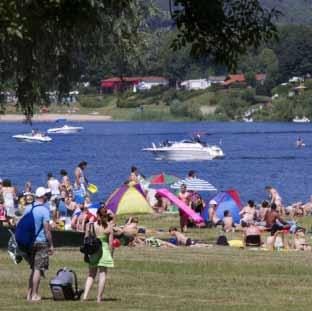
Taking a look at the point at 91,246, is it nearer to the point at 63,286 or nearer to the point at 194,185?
the point at 63,286

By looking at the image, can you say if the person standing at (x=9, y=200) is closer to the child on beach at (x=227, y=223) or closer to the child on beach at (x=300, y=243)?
the child on beach at (x=227, y=223)

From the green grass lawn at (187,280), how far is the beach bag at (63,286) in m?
0.14

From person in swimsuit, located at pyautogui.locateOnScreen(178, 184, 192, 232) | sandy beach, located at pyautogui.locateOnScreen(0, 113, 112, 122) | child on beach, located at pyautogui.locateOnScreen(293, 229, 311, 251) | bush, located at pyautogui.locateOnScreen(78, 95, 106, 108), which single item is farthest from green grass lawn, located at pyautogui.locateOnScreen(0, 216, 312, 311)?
bush, located at pyautogui.locateOnScreen(78, 95, 106, 108)

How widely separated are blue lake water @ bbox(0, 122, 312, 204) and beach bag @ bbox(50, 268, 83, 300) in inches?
1346

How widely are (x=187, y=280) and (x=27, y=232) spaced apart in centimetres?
380

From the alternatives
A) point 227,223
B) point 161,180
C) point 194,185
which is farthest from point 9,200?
point 161,180

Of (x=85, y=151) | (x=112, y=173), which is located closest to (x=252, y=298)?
(x=112, y=173)

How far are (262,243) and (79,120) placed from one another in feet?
536

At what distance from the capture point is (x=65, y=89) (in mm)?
22156

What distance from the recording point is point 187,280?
16.2 m

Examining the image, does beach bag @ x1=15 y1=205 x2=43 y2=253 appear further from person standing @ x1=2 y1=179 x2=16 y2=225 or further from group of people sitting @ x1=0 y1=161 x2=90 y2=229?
person standing @ x1=2 y1=179 x2=16 y2=225

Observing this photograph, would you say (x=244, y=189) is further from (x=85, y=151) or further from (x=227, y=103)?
(x=227, y=103)

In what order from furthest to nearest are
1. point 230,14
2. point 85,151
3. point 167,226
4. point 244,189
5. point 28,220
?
point 85,151 → point 244,189 → point 167,226 → point 28,220 → point 230,14

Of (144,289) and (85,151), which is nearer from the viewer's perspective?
(144,289)
